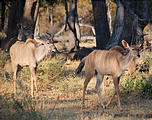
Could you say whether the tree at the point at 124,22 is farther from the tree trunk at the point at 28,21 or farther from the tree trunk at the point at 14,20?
the tree trunk at the point at 14,20

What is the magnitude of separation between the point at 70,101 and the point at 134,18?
14.6 ft

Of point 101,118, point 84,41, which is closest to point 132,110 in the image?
point 101,118

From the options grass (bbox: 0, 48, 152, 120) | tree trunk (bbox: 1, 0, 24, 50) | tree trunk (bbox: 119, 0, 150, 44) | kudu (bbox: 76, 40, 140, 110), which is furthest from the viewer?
tree trunk (bbox: 1, 0, 24, 50)

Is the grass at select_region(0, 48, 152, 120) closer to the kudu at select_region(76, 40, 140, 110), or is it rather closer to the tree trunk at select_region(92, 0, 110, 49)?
the kudu at select_region(76, 40, 140, 110)

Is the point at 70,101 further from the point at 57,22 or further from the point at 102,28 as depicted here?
the point at 57,22

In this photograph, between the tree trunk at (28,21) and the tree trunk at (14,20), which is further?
the tree trunk at (14,20)

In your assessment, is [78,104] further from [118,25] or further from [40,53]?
[118,25]

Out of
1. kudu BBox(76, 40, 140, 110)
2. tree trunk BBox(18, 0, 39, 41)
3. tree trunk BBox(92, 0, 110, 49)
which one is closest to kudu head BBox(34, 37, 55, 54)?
kudu BBox(76, 40, 140, 110)

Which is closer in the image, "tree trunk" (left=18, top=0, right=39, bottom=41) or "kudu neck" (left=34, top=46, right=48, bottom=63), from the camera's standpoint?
"kudu neck" (left=34, top=46, right=48, bottom=63)

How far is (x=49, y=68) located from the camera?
35.5 feet

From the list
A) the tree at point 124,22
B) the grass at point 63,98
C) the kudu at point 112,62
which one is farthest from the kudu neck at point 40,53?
the tree at point 124,22

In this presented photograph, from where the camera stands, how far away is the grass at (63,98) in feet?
21.7

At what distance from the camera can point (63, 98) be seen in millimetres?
9375

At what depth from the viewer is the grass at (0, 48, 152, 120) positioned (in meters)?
6.61
